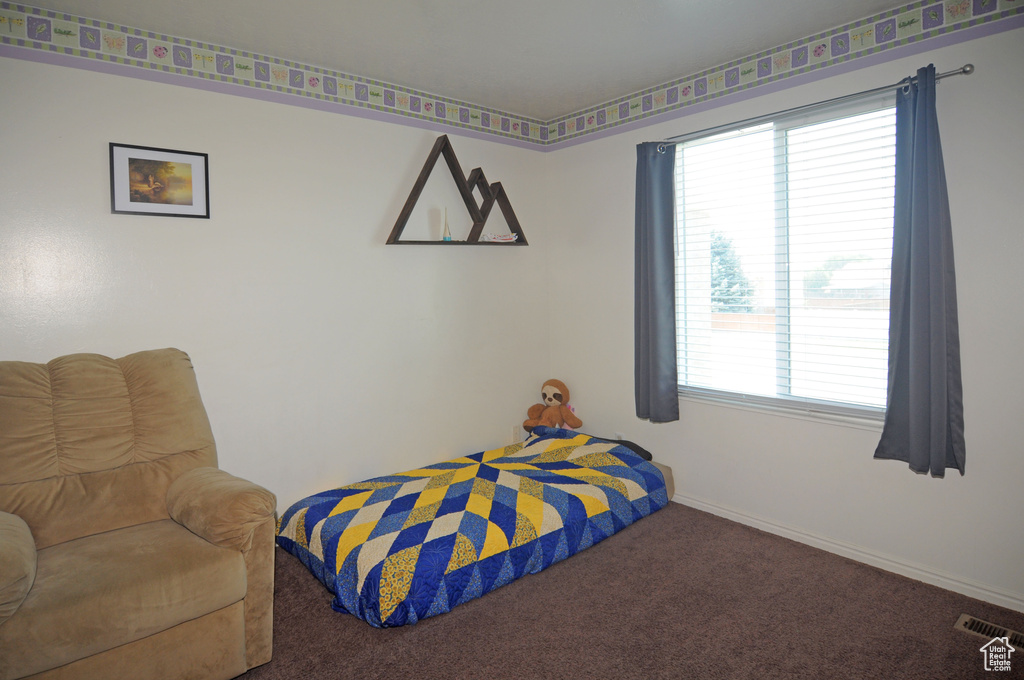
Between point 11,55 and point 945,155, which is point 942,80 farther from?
point 11,55

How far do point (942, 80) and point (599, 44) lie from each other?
152cm

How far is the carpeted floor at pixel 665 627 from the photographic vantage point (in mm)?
2078

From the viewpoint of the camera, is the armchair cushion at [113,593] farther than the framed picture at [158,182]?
No

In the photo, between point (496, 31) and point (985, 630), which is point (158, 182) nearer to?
point (496, 31)

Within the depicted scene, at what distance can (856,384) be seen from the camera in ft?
9.48

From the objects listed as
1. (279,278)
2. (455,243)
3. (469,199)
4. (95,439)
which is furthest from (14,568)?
(469,199)

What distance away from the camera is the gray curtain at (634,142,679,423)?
139 inches

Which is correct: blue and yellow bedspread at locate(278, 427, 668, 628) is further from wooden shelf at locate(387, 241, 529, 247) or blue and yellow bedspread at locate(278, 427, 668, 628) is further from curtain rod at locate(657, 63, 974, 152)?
curtain rod at locate(657, 63, 974, 152)

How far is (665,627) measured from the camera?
7.61 feet

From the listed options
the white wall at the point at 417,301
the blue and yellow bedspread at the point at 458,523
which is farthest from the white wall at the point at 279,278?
the blue and yellow bedspread at the point at 458,523

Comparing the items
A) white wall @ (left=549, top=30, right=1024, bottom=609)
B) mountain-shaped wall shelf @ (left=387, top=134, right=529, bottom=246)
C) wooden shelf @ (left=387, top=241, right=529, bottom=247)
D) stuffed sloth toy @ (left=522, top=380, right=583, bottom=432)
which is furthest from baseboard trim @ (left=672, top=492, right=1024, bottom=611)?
mountain-shaped wall shelf @ (left=387, top=134, right=529, bottom=246)

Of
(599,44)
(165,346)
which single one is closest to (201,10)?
(165,346)

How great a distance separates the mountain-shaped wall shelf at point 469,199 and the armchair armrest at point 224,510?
175 centimetres

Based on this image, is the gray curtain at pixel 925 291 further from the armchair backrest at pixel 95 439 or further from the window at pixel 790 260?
the armchair backrest at pixel 95 439
